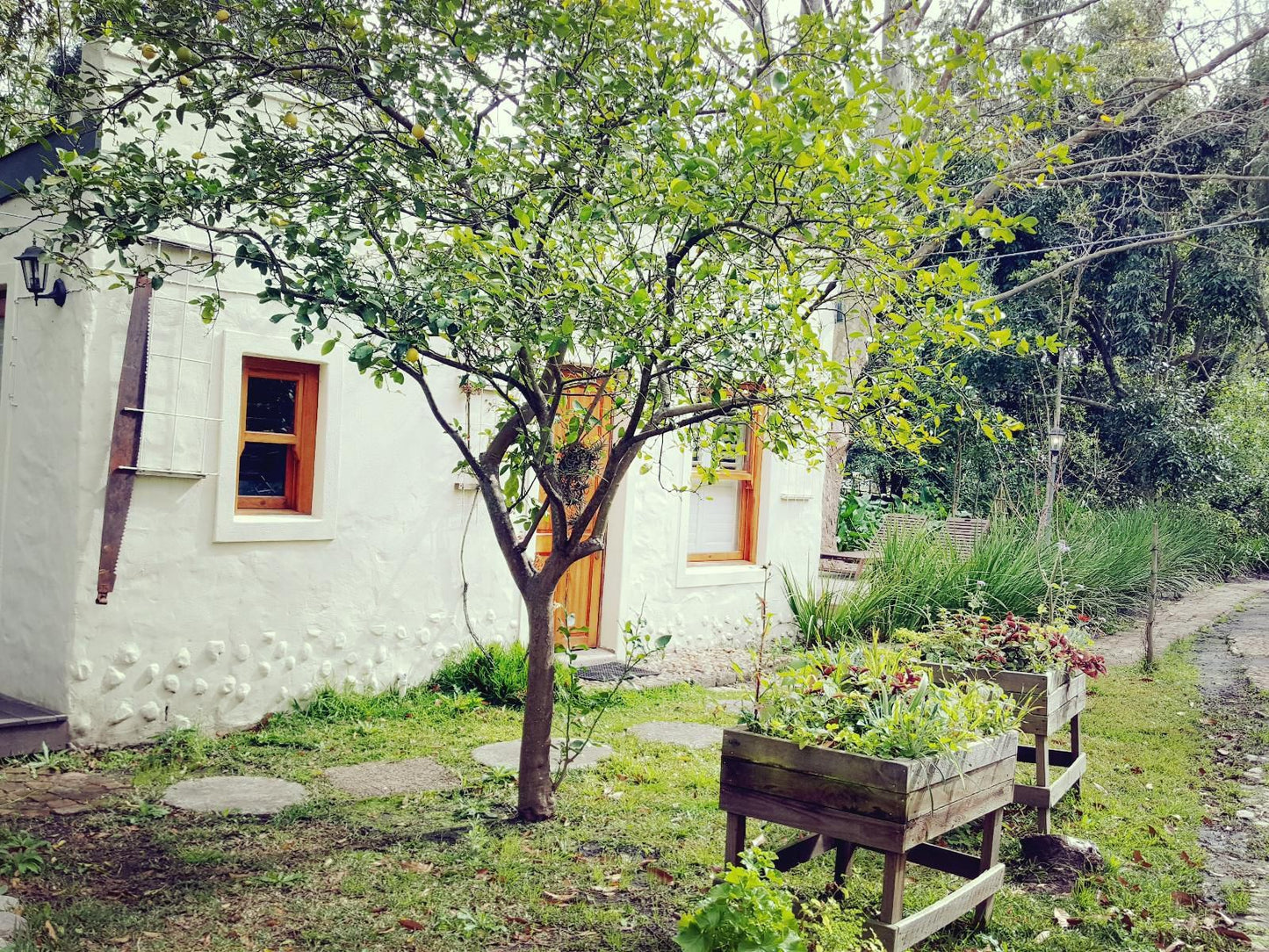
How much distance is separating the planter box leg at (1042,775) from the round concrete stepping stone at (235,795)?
3.39 meters

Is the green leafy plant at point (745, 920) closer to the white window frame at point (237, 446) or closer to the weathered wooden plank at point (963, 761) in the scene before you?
the weathered wooden plank at point (963, 761)

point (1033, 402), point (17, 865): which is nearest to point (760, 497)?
point (17, 865)

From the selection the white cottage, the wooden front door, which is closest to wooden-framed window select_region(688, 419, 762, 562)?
the wooden front door

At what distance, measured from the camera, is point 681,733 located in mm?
6480

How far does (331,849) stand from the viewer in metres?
4.18

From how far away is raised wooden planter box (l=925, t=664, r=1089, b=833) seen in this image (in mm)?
4477

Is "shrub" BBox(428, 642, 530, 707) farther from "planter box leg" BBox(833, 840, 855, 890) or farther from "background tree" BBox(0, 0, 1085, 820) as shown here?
"planter box leg" BBox(833, 840, 855, 890)

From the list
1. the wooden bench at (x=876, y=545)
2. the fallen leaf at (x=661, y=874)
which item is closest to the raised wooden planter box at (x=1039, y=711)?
the fallen leaf at (x=661, y=874)

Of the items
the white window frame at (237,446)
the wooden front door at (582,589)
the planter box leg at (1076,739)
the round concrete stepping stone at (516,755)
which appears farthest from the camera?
the wooden front door at (582,589)

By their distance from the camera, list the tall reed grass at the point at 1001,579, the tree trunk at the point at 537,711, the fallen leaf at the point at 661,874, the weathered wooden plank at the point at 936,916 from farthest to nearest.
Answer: the tall reed grass at the point at 1001,579, the tree trunk at the point at 537,711, the fallen leaf at the point at 661,874, the weathered wooden plank at the point at 936,916

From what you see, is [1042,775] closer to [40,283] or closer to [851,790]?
[851,790]

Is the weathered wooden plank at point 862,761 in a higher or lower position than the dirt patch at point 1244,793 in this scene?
higher

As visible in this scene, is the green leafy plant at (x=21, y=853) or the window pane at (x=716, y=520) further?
the window pane at (x=716, y=520)

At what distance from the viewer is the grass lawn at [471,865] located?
3465mm
